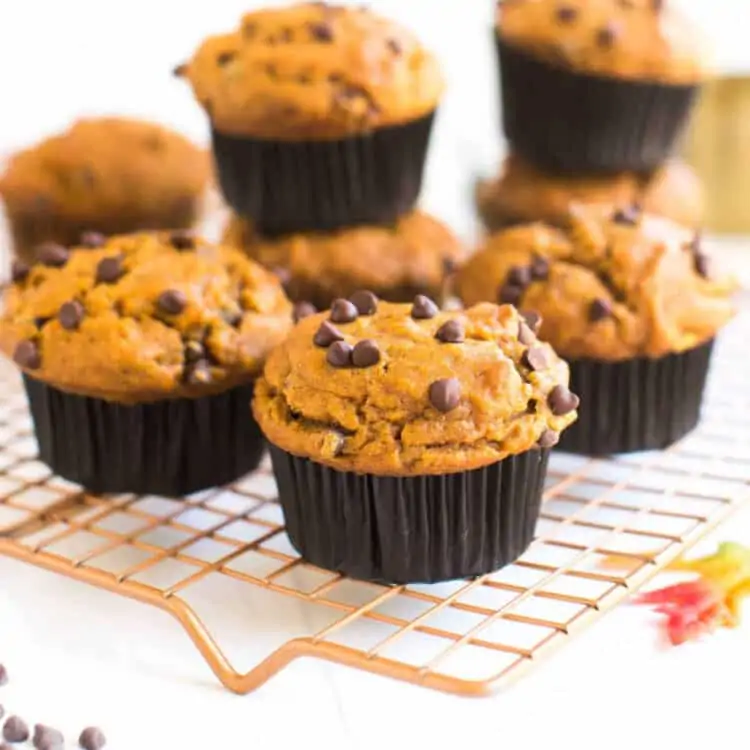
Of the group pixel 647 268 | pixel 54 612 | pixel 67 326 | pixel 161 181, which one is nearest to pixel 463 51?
pixel 161 181

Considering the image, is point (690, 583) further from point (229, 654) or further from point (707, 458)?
point (229, 654)

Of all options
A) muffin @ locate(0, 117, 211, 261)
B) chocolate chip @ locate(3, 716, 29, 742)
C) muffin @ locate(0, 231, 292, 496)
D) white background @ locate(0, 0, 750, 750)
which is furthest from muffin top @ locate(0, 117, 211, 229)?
chocolate chip @ locate(3, 716, 29, 742)

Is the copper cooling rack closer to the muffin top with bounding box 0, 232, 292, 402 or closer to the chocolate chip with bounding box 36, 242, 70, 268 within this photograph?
the muffin top with bounding box 0, 232, 292, 402

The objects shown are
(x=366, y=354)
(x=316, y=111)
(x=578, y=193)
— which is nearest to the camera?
(x=366, y=354)

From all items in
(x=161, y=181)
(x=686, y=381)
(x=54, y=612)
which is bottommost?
(x=54, y=612)

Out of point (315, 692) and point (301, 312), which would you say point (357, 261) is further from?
point (315, 692)

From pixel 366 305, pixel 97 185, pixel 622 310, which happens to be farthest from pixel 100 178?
pixel 622 310

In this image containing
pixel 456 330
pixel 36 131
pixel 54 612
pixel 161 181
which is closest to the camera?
pixel 456 330
